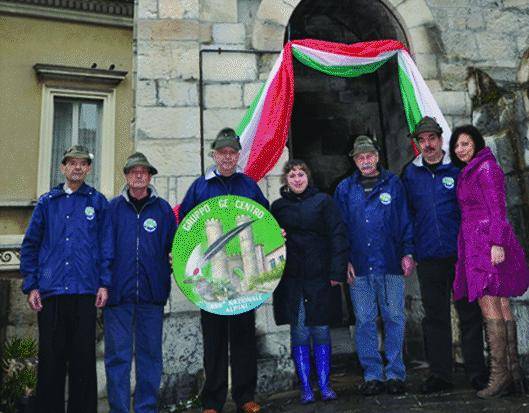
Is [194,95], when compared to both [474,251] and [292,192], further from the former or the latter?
[474,251]

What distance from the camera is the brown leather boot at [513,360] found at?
3.04 m

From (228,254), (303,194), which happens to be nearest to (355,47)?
(303,194)

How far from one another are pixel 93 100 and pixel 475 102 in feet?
19.3

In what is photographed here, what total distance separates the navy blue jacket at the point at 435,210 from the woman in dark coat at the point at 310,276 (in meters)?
0.64

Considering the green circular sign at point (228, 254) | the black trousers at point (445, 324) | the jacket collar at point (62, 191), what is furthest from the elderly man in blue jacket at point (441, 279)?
the jacket collar at point (62, 191)

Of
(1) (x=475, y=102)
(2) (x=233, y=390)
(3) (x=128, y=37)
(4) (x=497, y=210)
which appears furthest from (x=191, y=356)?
(3) (x=128, y=37)

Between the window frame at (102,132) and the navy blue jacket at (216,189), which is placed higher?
the window frame at (102,132)

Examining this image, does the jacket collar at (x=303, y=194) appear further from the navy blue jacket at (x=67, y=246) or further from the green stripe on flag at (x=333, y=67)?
the green stripe on flag at (x=333, y=67)

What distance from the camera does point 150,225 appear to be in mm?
3215

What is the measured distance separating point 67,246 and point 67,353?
713 mm

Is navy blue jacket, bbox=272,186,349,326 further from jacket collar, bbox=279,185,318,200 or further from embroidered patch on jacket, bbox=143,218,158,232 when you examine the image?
embroidered patch on jacket, bbox=143,218,158,232

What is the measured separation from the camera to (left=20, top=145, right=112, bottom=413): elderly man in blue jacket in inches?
114

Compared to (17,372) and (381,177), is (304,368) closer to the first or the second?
(381,177)

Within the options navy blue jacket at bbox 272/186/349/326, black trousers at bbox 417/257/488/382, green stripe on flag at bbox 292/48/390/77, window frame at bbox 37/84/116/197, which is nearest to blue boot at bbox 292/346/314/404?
navy blue jacket at bbox 272/186/349/326
